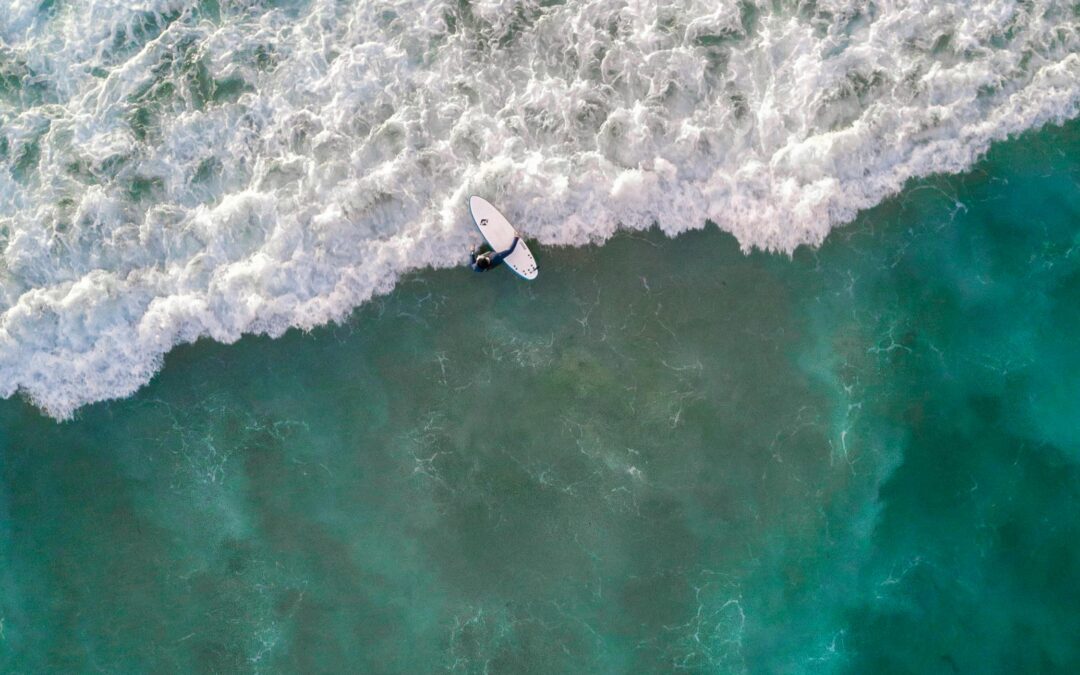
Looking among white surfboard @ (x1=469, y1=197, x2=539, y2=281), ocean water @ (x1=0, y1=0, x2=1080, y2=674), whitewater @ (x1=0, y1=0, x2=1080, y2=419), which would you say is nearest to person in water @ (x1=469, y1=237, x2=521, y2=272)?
white surfboard @ (x1=469, y1=197, x2=539, y2=281)

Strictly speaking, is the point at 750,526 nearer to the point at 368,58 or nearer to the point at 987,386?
the point at 987,386

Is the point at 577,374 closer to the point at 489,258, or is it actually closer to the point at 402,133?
the point at 489,258

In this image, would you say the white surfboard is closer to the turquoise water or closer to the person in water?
the person in water

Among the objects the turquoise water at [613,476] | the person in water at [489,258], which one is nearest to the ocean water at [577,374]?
the turquoise water at [613,476]

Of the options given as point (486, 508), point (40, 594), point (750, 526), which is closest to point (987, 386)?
point (750, 526)

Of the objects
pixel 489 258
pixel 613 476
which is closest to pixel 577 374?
pixel 613 476

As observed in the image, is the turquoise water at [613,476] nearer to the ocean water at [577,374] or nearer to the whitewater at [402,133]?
the ocean water at [577,374]
